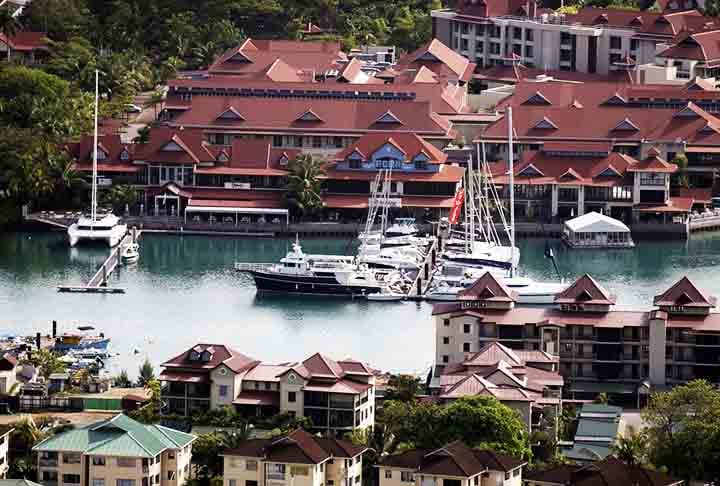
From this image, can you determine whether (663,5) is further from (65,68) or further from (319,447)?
(319,447)

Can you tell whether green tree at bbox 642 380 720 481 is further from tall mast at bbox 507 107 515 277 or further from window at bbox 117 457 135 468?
tall mast at bbox 507 107 515 277

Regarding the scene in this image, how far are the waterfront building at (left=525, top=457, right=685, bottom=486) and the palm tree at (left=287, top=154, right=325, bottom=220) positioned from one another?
3053 cm

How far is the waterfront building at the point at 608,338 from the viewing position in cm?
6750

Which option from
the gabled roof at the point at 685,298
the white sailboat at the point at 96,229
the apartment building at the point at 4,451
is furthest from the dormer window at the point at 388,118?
the apartment building at the point at 4,451

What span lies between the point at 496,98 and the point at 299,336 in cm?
2550

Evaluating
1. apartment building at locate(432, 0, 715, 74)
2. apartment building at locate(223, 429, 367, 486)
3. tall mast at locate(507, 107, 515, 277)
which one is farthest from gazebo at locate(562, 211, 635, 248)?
apartment building at locate(223, 429, 367, 486)

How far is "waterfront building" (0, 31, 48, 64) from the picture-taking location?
103 m

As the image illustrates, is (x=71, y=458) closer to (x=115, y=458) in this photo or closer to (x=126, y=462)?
(x=115, y=458)

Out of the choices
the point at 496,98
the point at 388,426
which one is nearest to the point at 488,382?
the point at 388,426

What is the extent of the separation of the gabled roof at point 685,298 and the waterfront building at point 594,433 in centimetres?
421

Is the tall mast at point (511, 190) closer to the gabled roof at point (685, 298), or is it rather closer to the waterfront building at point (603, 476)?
the gabled roof at point (685, 298)

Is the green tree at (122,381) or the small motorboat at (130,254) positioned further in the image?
the small motorboat at (130,254)

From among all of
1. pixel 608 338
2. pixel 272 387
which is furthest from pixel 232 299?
pixel 272 387

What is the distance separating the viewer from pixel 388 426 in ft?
201
